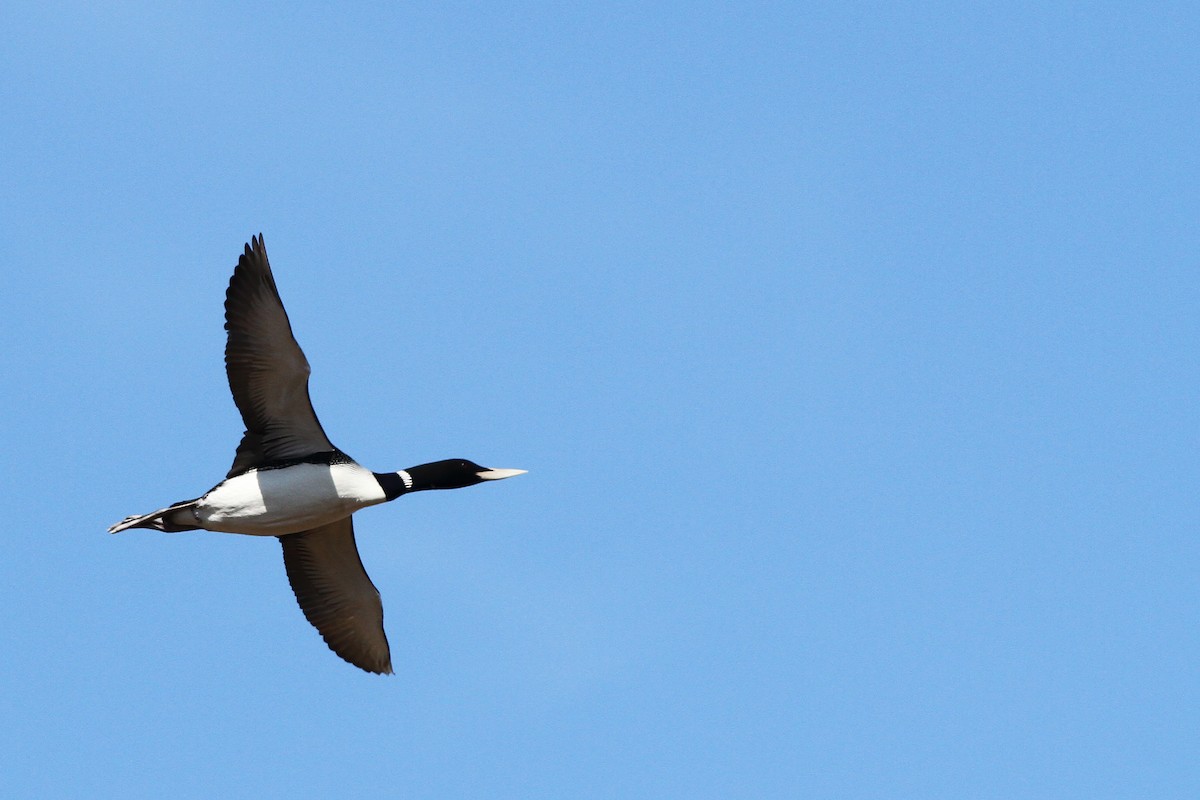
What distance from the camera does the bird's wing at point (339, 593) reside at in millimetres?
22156

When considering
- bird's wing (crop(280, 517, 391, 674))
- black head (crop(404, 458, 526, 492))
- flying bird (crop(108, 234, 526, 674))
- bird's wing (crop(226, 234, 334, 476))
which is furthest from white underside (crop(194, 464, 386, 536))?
bird's wing (crop(280, 517, 391, 674))

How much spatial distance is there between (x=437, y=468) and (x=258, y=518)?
2.47 meters

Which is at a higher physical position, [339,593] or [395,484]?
[395,484]

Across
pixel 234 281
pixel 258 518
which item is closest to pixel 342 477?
pixel 258 518

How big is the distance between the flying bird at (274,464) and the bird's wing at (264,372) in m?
0.01

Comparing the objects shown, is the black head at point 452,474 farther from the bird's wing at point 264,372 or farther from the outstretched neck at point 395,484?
the bird's wing at point 264,372

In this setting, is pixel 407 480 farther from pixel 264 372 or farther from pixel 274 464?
pixel 264 372

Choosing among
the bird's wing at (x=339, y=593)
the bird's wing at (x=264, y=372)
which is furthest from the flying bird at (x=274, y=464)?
the bird's wing at (x=339, y=593)

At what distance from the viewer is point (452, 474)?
2167 cm

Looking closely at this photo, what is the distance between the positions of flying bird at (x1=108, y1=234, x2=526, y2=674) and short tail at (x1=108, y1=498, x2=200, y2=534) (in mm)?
12

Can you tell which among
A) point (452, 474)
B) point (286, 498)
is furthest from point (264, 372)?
point (452, 474)

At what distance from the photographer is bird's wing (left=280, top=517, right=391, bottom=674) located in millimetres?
22156

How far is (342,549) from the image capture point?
72.8 feet

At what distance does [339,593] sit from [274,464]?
2.58 meters
